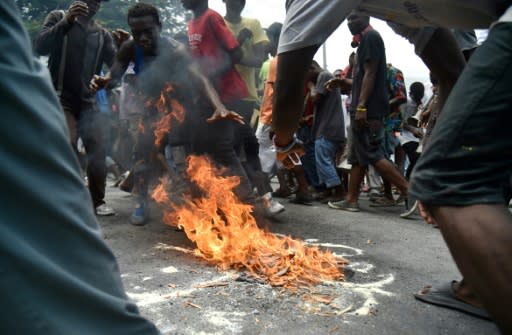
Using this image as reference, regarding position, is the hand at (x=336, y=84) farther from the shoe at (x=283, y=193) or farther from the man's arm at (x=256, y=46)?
the shoe at (x=283, y=193)

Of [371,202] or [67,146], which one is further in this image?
[371,202]

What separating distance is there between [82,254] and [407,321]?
203 centimetres

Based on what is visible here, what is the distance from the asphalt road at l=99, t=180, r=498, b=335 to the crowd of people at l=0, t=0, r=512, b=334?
296 millimetres

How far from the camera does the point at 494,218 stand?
1.46 metres

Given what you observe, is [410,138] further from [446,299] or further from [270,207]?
[446,299]

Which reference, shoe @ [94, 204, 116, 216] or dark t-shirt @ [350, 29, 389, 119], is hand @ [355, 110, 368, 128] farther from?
shoe @ [94, 204, 116, 216]

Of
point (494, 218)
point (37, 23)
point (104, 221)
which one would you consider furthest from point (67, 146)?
point (37, 23)

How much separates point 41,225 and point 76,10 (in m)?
4.44

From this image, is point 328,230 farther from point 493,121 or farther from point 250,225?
point 493,121

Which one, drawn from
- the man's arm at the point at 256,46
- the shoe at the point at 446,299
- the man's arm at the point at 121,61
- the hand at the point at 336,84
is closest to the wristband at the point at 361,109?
the hand at the point at 336,84

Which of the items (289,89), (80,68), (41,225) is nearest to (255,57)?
(80,68)

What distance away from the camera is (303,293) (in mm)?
2805

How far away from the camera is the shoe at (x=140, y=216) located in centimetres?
497

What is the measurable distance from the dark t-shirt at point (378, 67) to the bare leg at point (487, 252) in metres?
4.32
